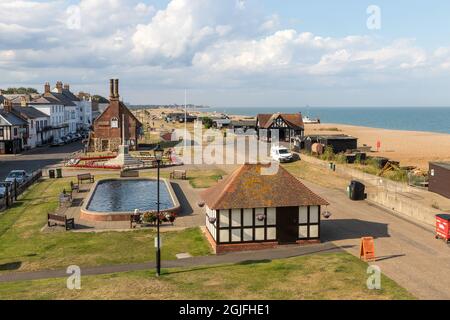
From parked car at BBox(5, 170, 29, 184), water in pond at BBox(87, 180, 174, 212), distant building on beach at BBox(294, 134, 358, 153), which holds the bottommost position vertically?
water in pond at BBox(87, 180, 174, 212)

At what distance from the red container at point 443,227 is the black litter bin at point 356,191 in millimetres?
9739

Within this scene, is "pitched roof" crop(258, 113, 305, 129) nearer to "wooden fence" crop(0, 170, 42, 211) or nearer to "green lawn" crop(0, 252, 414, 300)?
"wooden fence" crop(0, 170, 42, 211)

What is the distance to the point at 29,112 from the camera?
7944 centimetres

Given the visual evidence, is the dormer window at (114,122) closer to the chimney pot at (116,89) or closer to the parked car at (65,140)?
the chimney pot at (116,89)

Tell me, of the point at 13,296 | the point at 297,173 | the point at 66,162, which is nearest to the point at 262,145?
the point at 297,173

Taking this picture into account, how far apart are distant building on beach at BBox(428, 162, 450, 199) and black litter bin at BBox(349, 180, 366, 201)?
5879mm

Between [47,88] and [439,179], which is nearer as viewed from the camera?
[439,179]

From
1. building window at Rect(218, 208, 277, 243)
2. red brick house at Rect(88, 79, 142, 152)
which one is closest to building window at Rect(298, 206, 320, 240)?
building window at Rect(218, 208, 277, 243)

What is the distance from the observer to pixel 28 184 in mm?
40250

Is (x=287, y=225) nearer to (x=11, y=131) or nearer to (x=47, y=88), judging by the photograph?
(x=11, y=131)

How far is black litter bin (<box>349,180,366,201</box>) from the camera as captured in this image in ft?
Result: 109

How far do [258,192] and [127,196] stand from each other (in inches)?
628

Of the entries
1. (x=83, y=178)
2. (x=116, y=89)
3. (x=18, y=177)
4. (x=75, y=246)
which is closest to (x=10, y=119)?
(x=116, y=89)

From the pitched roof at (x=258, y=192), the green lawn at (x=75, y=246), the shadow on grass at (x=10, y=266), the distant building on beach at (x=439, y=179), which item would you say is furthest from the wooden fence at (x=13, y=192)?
the distant building on beach at (x=439, y=179)
